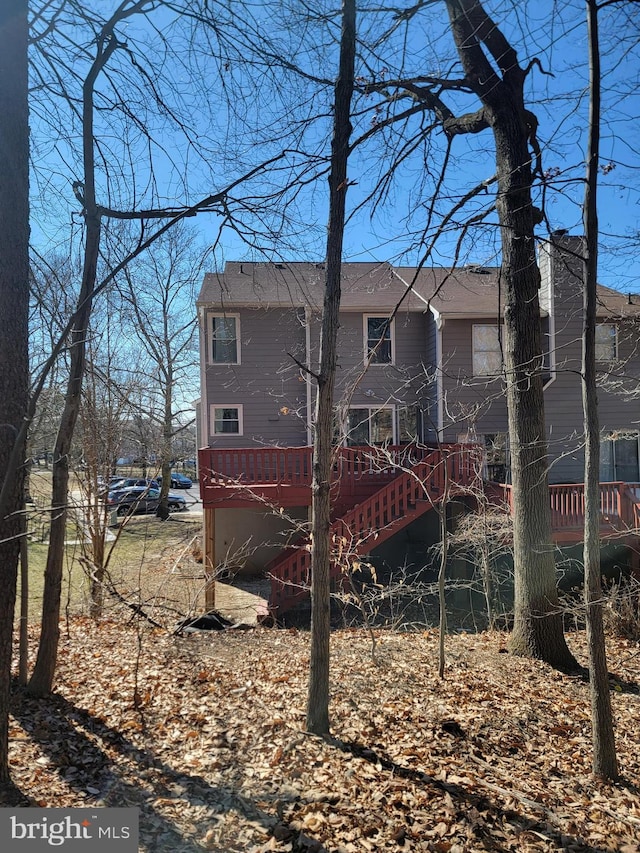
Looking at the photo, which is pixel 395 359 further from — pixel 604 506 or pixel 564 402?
pixel 604 506

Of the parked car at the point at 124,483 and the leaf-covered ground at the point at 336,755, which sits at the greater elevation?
the parked car at the point at 124,483

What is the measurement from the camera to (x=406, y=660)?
17.3 feet

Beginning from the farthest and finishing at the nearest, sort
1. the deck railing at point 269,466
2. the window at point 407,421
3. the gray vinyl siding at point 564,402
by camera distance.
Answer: the window at point 407,421 → the gray vinyl siding at point 564,402 → the deck railing at point 269,466

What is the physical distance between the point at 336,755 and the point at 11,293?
11.6 ft

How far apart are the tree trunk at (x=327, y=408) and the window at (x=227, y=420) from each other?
9.23 meters

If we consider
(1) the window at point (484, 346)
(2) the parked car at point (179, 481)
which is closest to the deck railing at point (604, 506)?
(1) the window at point (484, 346)

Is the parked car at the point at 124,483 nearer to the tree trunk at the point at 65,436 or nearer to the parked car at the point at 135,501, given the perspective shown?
the parked car at the point at 135,501

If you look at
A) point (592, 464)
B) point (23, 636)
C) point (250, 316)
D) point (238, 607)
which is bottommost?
point (238, 607)

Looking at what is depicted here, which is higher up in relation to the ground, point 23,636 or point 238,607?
point 23,636

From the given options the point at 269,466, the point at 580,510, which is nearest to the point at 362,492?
the point at 269,466

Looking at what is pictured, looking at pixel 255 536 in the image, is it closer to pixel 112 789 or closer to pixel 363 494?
pixel 363 494

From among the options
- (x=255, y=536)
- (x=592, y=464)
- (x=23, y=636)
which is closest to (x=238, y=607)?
(x=255, y=536)

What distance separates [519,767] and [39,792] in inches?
116

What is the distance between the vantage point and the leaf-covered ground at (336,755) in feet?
8.71
